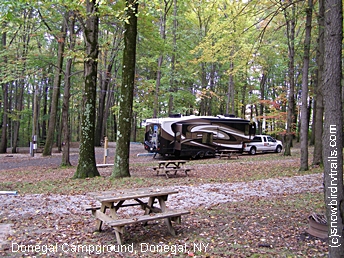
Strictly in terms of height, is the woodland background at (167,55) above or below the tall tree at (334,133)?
above

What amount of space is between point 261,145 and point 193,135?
720 cm

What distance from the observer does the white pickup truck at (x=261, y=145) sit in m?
22.3

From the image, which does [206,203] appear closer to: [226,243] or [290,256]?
[226,243]

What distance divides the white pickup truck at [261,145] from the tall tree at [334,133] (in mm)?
18831

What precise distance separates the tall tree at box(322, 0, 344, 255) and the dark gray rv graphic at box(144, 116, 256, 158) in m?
14.9

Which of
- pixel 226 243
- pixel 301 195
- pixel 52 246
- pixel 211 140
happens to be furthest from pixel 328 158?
pixel 211 140

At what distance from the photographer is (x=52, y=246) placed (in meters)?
4.28

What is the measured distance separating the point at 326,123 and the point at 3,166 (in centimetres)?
1681

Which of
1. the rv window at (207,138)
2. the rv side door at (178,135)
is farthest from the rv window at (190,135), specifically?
the rv window at (207,138)

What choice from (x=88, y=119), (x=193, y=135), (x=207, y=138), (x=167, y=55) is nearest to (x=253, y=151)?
(x=207, y=138)

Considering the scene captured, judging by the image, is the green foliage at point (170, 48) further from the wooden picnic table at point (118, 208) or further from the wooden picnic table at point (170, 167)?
the wooden picnic table at point (170, 167)

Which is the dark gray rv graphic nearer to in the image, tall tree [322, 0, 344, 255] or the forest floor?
the forest floor

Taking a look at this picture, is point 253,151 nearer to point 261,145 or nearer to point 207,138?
point 261,145

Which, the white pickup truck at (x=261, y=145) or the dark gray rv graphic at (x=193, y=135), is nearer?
the dark gray rv graphic at (x=193, y=135)
